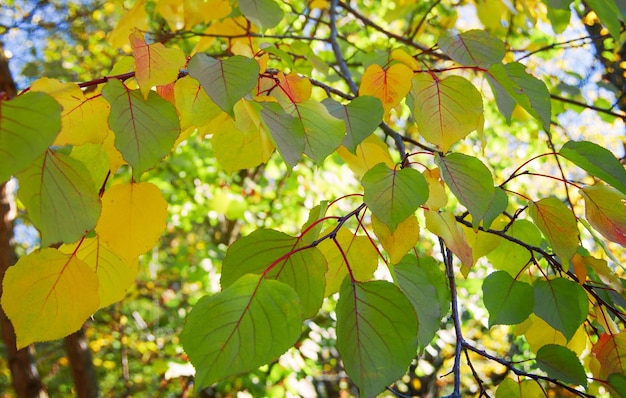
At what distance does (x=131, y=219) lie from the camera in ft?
1.43

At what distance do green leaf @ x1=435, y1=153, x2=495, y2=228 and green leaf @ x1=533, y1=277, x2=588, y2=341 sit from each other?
14 cm

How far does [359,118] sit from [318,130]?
0.06 meters

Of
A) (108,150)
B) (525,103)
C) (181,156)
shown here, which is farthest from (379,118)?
(181,156)

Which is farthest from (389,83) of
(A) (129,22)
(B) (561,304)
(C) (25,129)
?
(A) (129,22)

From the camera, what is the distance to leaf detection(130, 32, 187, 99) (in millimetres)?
390

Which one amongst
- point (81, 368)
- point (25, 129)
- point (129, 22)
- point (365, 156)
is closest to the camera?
point (25, 129)

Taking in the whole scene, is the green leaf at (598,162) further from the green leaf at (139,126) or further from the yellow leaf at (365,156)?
the green leaf at (139,126)

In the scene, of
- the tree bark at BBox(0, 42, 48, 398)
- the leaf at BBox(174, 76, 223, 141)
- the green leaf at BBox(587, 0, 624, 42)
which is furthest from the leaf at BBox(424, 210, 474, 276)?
the tree bark at BBox(0, 42, 48, 398)

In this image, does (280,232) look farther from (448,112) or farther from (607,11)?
(607,11)

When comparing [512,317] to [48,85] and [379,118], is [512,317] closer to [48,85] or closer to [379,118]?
[379,118]

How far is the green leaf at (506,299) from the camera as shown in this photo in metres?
0.51

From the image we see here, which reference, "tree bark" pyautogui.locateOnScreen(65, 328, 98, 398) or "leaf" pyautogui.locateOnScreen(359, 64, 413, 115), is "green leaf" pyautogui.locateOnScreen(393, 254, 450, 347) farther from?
"tree bark" pyautogui.locateOnScreen(65, 328, 98, 398)

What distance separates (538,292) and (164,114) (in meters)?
0.39

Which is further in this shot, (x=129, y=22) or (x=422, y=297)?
(x=129, y=22)
